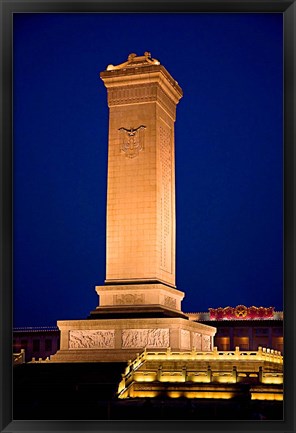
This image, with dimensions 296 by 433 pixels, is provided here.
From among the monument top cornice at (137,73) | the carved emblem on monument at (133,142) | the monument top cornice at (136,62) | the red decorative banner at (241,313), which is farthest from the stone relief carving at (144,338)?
the red decorative banner at (241,313)

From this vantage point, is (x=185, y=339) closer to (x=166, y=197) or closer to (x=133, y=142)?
(x=166, y=197)

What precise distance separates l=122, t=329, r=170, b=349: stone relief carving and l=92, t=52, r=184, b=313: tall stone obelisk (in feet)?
4.07

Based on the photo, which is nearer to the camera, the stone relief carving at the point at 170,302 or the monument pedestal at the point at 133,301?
the monument pedestal at the point at 133,301

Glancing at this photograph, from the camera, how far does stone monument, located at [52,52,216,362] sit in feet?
75.9

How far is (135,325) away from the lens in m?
22.8

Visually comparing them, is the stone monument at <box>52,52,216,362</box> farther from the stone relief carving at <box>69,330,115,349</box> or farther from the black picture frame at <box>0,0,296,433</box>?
the black picture frame at <box>0,0,296,433</box>

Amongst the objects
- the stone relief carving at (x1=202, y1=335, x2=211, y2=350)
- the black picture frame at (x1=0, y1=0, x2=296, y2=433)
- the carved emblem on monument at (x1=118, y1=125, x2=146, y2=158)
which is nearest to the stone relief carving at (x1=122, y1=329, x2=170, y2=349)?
the stone relief carving at (x1=202, y1=335, x2=211, y2=350)

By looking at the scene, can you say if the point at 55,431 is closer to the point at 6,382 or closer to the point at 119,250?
the point at 6,382

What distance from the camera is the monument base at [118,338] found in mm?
22547

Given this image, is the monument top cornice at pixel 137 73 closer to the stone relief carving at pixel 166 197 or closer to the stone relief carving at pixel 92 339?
the stone relief carving at pixel 166 197

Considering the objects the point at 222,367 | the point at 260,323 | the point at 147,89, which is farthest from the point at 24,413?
the point at 260,323

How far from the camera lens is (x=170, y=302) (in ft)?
81.8

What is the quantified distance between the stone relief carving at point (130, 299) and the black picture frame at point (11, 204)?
558 inches

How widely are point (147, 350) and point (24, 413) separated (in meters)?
6.95
